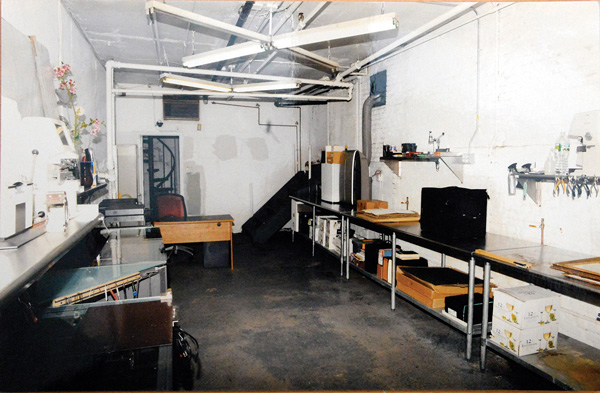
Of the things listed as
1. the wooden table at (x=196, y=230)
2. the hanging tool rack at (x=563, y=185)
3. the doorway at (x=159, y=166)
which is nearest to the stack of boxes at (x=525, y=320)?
the hanging tool rack at (x=563, y=185)

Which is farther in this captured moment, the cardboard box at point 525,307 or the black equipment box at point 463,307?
the black equipment box at point 463,307

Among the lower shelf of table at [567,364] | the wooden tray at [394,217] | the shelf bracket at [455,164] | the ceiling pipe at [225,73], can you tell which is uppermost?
the ceiling pipe at [225,73]

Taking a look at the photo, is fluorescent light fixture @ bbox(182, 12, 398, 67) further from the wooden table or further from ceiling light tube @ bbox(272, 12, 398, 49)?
the wooden table

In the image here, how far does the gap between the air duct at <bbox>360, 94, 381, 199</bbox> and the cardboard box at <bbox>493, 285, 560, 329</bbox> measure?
2.74m

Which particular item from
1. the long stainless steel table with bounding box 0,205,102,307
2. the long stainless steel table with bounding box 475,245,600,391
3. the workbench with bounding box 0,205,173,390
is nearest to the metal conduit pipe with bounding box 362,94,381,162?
the long stainless steel table with bounding box 475,245,600,391

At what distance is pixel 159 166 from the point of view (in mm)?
7398

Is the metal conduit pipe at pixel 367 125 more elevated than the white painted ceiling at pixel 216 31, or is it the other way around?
the white painted ceiling at pixel 216 31

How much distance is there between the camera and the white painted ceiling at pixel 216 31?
12.0ft

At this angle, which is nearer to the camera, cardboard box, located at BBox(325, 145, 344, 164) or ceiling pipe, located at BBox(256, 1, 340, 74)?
ceiling pipe, located at BBox(256, 1, 340, 74)

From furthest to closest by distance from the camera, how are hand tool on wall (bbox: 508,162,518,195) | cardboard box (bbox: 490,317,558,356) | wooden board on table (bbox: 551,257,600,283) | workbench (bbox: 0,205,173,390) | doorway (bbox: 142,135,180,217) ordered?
doorway (bbox: 142,135,180,217), hand tool on wall (bbox: 508,162,518,195), cardboard box (bbox: 490,317,558,356), wooden board on table (bbox: 551,257,600,283), workbench (bbox: 0,205,173,390)

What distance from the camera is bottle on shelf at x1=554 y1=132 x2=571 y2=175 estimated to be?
2582mm

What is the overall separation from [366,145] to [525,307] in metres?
3.48

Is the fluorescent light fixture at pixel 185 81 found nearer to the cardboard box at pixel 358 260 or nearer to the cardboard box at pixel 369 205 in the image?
the cardboard box at pixel 369 205

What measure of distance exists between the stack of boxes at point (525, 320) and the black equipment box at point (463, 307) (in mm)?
188
